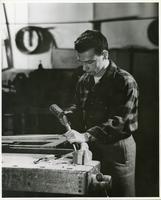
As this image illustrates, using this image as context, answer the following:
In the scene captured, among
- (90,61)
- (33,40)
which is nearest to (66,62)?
(90,61)

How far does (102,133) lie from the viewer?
83.2 inches

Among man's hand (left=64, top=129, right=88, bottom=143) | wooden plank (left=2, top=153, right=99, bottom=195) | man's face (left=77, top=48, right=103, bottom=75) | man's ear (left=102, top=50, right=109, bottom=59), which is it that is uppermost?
man's ear (left=102, top=50, right=109, bottom=59)

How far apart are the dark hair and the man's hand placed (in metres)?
0.49

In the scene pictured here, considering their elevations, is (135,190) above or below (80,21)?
below

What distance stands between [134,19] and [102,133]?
2.31ft

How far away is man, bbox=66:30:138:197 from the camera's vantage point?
211 centimetres

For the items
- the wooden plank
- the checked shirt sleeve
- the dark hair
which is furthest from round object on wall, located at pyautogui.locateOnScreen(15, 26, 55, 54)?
the wooden plank

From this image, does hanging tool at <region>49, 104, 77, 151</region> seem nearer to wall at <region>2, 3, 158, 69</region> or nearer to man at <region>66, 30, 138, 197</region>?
man at <region>66, 30, 138, 197</region>

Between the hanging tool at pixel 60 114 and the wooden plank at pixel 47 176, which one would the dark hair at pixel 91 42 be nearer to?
the hanging tool at pixel 60 114

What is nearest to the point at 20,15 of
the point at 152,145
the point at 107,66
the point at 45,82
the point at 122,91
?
the point at 45,82

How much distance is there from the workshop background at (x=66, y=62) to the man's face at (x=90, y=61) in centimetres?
6

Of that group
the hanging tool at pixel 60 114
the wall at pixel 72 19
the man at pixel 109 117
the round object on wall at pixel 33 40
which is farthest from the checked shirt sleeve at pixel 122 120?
the round object on wall at pixel 33 40

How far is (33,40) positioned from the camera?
7.19 ft

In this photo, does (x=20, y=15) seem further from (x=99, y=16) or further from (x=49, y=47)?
(x=99, y=16)
